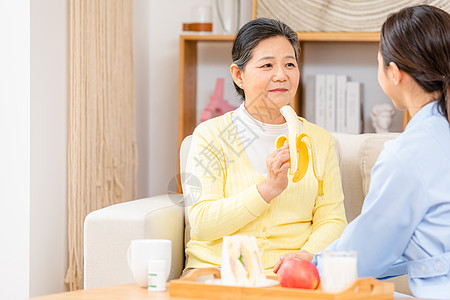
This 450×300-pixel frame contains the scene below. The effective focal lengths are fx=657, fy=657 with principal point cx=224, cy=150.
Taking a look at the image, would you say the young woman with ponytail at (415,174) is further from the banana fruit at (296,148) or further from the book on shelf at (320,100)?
the book on shelf at (320,100)

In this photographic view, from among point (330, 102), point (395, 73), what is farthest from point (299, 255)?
point (330, 102)

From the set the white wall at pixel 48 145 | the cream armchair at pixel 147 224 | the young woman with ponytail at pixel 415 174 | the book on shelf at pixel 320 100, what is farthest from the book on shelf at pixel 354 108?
the young woman with ponytail at pixel 415 174

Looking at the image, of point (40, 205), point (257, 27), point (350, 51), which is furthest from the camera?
point (350, 51)

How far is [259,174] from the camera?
1.96m

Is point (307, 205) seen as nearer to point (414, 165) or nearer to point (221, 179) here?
point (221, 179)

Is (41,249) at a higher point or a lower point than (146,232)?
lower

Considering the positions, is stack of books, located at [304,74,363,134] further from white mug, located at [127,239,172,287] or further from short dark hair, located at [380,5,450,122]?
white mug, located at [127,239,172,287]

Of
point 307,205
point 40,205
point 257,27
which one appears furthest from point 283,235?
point 40,205

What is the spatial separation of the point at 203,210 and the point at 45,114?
0.93 m

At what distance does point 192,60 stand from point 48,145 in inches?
43.4

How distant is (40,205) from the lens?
8.11 ft

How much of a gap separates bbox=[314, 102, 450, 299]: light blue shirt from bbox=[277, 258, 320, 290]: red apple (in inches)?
6.0
